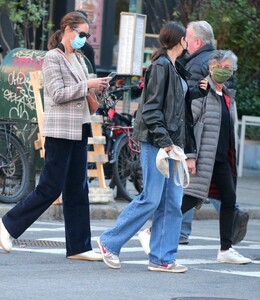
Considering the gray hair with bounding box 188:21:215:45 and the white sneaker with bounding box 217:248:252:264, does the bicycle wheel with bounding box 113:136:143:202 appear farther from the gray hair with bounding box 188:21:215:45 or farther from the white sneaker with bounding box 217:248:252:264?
the white sneaker with bounding box 217:248:252:264

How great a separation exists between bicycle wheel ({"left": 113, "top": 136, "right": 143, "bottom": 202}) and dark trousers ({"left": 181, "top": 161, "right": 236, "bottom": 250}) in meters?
4.03

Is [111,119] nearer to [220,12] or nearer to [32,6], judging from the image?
[32,6]

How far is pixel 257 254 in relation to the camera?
10.8 meters

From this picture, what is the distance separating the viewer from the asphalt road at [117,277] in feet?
25.1

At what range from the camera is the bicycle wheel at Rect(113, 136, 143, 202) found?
547 inches

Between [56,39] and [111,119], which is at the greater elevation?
[56,39]

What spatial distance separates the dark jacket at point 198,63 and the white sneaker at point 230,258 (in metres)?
1.74

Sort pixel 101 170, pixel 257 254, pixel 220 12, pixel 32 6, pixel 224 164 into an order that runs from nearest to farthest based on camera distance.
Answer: pixel 224 164, pixel 257 254, pixel 101 170, pixel 32 6, pixel 220 12

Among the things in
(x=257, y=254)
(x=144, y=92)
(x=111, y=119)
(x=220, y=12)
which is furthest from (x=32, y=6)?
(x=144, y=92)

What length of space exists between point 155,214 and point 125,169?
4981 mm

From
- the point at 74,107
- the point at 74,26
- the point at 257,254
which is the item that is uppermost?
the point at 74,26

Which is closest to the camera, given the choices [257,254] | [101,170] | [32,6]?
[257,254]

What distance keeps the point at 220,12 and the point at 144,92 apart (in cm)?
1261

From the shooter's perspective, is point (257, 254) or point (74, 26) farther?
point (257, 254)
